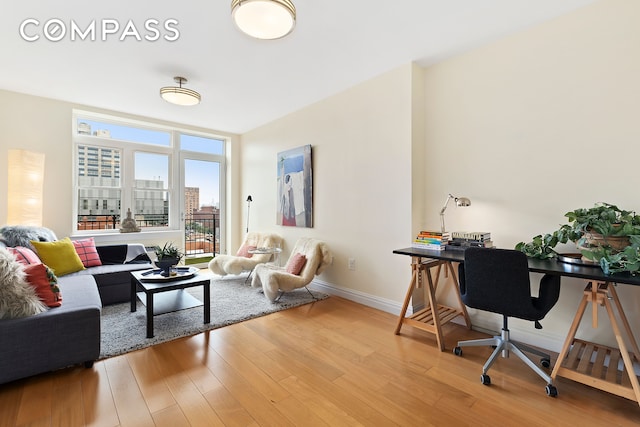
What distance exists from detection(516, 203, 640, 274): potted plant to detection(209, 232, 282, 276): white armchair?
3.35 metres

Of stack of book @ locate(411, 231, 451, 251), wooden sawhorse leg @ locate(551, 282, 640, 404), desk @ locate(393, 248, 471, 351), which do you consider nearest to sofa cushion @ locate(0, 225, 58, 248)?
desk @ locate(393, 248, 471, 351)

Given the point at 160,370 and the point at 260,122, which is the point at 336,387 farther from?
the point at 260,122

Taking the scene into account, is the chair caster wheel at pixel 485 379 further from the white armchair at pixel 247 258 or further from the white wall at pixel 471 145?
the white armchair at pixel 247 258

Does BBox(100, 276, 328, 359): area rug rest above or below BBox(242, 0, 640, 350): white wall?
below

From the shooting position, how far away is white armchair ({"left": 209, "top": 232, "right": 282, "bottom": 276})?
13.5 ft

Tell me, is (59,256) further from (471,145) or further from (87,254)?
(471,145)

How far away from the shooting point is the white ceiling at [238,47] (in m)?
2.20

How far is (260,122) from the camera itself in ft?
16.6

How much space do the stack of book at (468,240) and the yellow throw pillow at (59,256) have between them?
4000mm

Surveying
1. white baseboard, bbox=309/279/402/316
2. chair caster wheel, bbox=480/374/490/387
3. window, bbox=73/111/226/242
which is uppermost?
window, bbox=73/111/226/242

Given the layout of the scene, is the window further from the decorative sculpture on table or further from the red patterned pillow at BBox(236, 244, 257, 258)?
the red patterned pillow at BBox(236, 244, 257, 258)

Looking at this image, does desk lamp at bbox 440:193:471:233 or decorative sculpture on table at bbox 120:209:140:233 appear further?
decorative sculpture on table at bbox 120:209:140:233

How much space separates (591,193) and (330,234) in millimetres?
2601

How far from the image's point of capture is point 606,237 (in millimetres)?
1872
